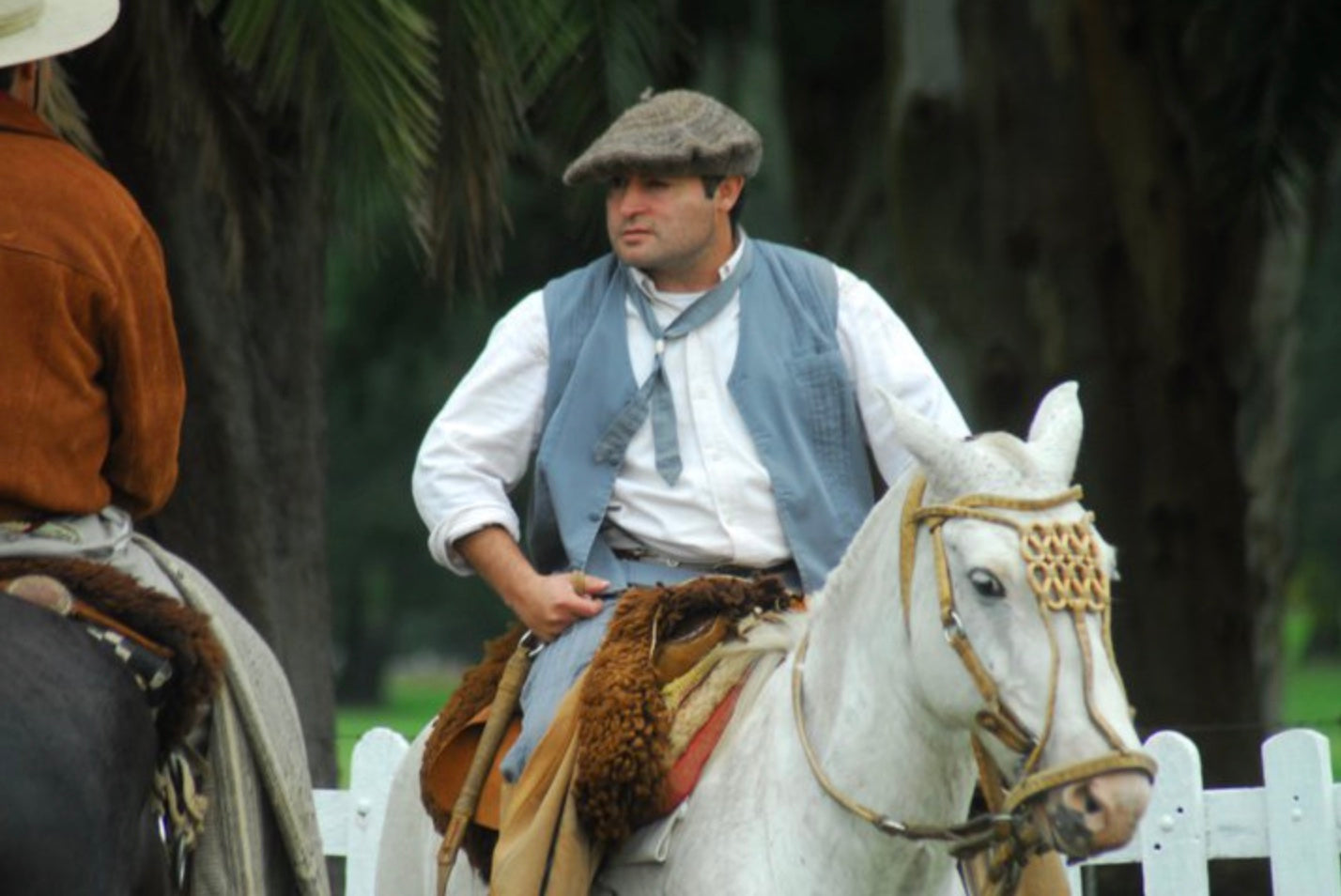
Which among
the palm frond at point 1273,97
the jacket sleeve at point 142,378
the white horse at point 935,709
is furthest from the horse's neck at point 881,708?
the palm frond at point 1273,97

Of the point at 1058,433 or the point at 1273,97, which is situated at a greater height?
the point at 1058,433

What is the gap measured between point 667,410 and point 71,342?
1.67 metres

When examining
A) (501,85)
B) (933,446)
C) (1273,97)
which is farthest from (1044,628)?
(1273,97)

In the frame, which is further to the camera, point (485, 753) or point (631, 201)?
point (631, 201)

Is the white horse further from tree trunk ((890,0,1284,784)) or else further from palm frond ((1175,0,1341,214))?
tree trunk ((890,0,1284,784))

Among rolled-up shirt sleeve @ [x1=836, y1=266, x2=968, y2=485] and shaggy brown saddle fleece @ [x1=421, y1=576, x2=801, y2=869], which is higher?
rolled-up shirt sleeve @ [x1=836, y1=266, x2=968, y2=485]

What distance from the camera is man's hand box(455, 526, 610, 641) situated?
6.10 metres

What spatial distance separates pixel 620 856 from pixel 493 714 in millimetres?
597

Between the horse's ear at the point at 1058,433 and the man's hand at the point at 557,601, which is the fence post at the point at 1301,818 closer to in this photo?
the man's hand at the point at 557,601

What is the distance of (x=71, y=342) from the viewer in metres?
4.94

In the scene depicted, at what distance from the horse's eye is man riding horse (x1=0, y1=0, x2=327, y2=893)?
5.07 feet

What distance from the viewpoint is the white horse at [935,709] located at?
4898 millimetres

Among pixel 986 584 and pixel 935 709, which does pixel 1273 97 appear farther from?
pixel 986 584

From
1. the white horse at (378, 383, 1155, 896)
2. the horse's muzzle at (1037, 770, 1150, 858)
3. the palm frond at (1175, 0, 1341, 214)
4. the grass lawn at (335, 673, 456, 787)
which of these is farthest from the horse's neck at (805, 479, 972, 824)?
the grass lawn at (335, 673, 456, 787)
